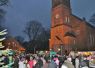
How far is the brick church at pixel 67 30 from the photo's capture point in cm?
9856

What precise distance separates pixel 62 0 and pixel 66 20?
23.6 ft

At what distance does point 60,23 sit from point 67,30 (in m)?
3.63

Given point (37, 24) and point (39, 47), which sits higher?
point (37, 24)

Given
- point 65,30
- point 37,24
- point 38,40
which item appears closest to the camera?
point 65,30

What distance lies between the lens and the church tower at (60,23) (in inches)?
3875

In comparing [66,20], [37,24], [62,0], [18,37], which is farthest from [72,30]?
[18,37]

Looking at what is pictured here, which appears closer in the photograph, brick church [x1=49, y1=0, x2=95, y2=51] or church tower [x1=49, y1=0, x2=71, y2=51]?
church tower [x1=49, y1=0, x2=71, y2=51]

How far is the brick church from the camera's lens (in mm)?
98562

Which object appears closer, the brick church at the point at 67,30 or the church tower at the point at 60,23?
the church tower at the point at 60,23

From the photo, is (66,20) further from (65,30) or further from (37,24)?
(37,24)

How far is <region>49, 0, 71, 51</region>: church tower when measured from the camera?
98.4 m

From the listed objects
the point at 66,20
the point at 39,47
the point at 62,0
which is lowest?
the point at 39,47

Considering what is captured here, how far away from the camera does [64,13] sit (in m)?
103

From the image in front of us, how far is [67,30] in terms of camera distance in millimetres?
102625
